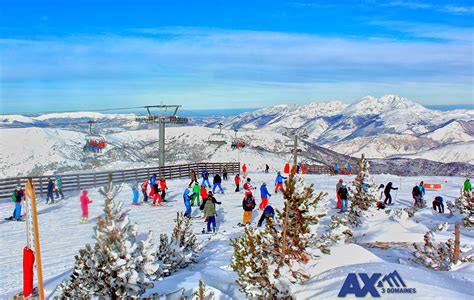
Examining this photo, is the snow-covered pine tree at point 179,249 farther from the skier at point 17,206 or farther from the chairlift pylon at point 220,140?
the chairlift pylon at point 220,140

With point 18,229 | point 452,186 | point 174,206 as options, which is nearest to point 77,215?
point 18,229

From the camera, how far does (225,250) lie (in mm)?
12617

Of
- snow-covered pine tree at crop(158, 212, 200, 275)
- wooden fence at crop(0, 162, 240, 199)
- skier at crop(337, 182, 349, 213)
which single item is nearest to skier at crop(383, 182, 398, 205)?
skier at crop(337, 182, 349, 213)

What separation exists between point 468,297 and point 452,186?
→ 29.3 meters

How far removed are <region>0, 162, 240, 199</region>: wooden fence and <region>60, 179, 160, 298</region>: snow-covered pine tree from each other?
14252 mm

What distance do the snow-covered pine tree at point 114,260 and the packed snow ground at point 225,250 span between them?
76.3 inches

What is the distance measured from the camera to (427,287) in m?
7.34

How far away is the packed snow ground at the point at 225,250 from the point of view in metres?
8.05

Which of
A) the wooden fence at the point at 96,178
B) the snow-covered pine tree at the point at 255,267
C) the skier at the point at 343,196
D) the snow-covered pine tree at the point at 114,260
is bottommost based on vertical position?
the wooden fence at the point at 96,178

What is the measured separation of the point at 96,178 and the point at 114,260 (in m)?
23.4

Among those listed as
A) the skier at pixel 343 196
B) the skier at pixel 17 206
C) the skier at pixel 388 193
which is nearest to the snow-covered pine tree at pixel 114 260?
the skier at pixel 17 206

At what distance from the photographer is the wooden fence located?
78.7 feet

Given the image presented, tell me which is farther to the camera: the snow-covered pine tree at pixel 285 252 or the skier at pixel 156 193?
the skier at pixel 156 193

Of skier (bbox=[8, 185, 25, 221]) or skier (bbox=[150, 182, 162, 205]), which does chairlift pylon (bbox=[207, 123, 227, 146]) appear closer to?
skier (bbox=[150, 182, 162, 205])
